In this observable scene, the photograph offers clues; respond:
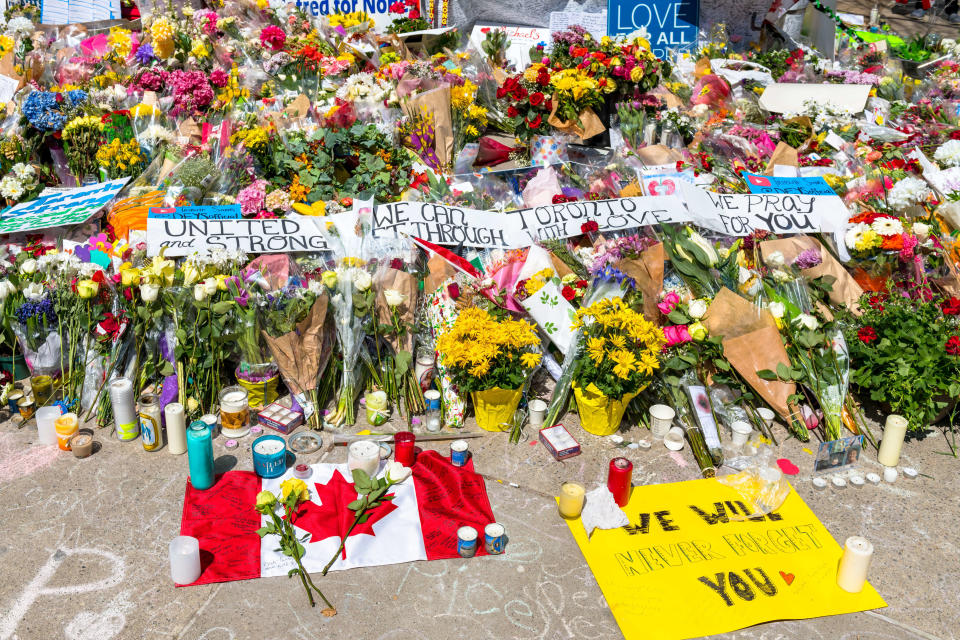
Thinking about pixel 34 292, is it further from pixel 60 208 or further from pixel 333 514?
pixel 333 514

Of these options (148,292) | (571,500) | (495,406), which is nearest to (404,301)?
(495,406)

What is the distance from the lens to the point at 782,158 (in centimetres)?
566

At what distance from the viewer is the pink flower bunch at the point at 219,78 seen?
620 centimetres

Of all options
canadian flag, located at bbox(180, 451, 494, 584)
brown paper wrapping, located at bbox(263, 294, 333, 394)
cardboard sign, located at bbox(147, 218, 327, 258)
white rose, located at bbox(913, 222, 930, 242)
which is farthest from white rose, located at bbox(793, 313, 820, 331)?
cardboard sign, located at bbox(147, 218, 327, 258)

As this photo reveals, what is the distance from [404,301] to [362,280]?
27 centimetres

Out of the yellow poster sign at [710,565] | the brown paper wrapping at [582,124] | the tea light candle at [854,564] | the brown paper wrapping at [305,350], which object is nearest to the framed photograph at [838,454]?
the yellow poster sign at [710,565]

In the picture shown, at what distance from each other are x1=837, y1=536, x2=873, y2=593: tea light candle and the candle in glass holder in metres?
2.85

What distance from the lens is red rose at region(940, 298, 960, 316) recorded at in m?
4.15

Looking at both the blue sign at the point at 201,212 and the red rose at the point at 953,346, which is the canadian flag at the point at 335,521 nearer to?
the blue sign at the point at 201,212

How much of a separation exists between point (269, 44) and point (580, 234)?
11.1 ft

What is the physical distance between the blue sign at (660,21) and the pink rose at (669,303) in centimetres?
417

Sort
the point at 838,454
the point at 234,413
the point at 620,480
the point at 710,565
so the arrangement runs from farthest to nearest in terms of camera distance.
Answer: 1. the point at 234,413
2. the point at 838,454
3. the point at 620,480
4. the point at 710,565

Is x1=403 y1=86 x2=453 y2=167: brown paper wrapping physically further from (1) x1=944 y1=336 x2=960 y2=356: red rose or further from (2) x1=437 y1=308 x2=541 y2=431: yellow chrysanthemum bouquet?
(1) x1=944 y1=336 x2=960 y2=356: red rose

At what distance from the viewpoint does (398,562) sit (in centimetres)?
323
